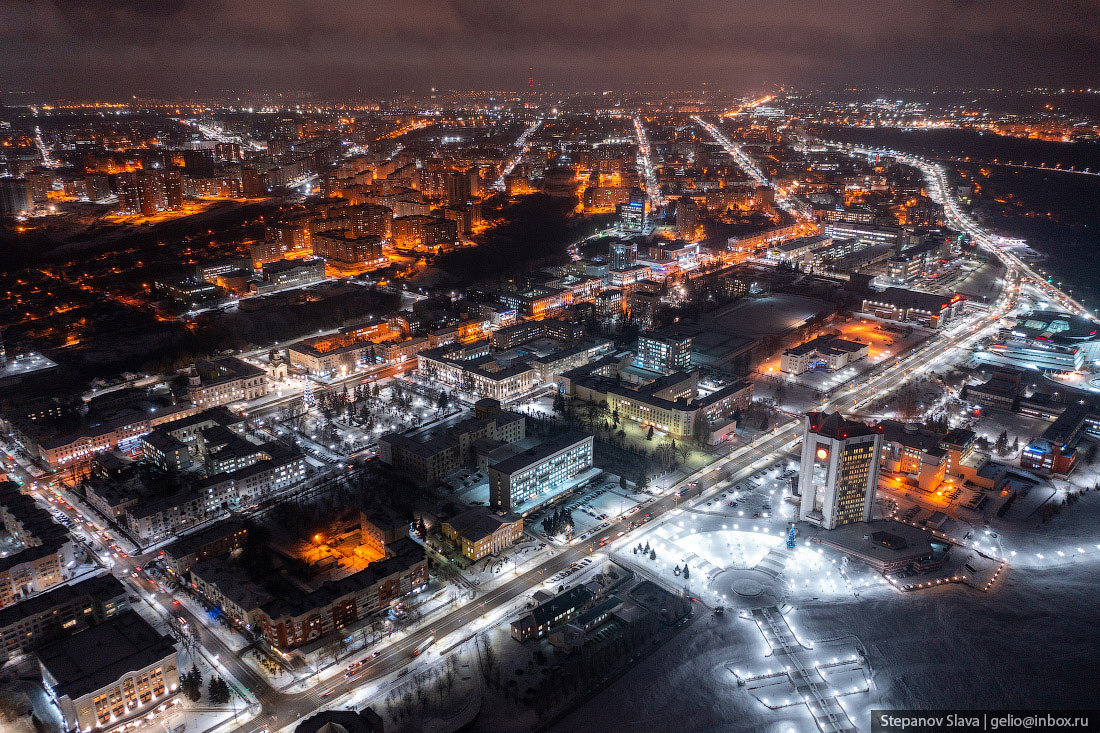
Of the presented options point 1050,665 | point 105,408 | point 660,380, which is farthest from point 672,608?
point 105,408

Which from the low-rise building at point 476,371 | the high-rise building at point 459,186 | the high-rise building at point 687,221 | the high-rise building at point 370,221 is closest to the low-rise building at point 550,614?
the low-rise building at point 476,371

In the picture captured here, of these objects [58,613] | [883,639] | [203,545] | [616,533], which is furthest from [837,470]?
[58,613]

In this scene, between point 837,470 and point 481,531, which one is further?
point 837,470

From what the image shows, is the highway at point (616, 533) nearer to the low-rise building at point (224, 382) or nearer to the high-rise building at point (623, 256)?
the low-rise building at point (224, 382)

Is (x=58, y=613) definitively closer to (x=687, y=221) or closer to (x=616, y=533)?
(x=616, y=533)

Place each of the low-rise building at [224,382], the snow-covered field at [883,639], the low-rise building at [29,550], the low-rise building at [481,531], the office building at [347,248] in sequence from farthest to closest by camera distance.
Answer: the office building at [347,248] → the low-rise building at [224,382] → the low-rise building at [481,531] → the low-rise building at [29,550] → the snow-covered field at [883,639]

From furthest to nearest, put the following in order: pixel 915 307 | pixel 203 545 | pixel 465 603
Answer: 1. pixel 915 307
2. pixel 203 545
3. pixel 465 603

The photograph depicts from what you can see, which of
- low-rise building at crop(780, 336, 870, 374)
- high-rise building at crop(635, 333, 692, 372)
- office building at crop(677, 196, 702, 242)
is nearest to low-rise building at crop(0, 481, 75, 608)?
high-rise building at crop(635, 333, 692, 372)
